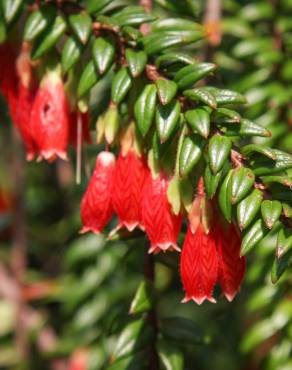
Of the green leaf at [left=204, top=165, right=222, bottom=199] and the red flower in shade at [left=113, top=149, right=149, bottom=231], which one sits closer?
the green leaf at [left=204, top=165, right=222, bottom=199]

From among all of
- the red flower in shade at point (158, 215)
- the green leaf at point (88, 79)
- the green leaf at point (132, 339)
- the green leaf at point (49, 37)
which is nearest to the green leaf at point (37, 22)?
the green leaf at point (49, 37)

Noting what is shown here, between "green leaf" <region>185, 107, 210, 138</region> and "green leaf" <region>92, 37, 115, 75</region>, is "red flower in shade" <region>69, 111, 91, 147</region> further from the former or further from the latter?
"green leaf" <region>185, 107, 210, 138</region>

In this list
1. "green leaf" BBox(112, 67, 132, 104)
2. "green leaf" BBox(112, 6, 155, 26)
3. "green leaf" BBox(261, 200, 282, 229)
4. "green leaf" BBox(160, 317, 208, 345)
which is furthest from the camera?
"green leaf" BBox(160, 317, 208, 345)

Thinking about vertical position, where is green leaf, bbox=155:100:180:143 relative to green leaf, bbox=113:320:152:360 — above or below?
above

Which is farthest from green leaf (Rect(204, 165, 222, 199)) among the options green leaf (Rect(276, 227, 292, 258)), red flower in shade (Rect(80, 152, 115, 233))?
red flower in shade (Rect(80, 152, 115, 233))

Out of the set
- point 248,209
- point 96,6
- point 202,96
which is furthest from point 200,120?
point 96,6

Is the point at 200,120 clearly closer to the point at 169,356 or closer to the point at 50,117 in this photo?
the point at 50,117

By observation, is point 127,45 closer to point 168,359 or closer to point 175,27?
point 175,27

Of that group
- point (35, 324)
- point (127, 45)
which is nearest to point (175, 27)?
point (127, 45)
